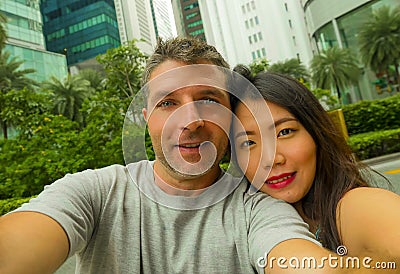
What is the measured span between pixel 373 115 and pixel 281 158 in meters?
10.5

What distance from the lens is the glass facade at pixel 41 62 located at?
26.4 meters

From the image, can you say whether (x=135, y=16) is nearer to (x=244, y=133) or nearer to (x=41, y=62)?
(x=244, y=133)

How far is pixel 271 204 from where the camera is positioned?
1005 millimetres

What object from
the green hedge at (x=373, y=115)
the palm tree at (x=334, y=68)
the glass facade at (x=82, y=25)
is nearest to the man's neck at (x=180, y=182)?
the glass facade at (x=82, y=25)

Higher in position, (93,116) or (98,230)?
(93,116)

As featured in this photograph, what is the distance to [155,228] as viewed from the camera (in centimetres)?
97

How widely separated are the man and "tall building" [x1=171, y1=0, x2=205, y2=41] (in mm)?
791

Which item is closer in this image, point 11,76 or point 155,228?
point 155,228

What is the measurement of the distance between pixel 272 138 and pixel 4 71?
21.3 metres

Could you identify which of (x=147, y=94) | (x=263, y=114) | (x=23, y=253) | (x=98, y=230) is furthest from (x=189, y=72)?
(x=23, y=253)

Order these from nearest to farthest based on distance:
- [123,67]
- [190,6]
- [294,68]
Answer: [190,6] → [123,67] → [294,68]

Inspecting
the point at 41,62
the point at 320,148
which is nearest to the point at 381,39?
the point at 320,148

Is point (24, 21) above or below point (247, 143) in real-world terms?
above

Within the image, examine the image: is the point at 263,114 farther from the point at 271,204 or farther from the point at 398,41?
the point at 398,41
